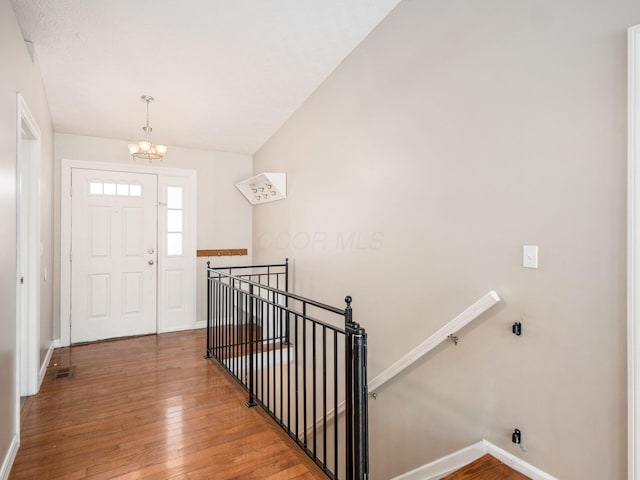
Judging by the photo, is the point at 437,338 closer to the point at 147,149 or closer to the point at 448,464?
the point at 448,464

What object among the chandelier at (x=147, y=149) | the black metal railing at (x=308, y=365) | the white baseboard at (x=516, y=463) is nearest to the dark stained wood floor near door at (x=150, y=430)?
the black metal railing at (x=308, y=365)

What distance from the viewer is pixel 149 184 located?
181 inches

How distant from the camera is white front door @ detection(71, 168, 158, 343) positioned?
4.23m

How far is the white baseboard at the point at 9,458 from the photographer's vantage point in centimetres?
180

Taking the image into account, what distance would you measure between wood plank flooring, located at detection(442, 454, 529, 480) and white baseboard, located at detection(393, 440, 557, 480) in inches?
1.2

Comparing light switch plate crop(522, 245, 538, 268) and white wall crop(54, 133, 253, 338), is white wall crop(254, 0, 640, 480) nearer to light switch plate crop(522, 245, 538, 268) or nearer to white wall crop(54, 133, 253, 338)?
light switch plate crop(522, 245, 538, 268)

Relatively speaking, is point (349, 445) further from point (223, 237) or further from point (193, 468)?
point (223, 237)

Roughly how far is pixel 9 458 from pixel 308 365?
2.53 meters

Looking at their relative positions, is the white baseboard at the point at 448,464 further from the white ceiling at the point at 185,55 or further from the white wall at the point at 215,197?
the white wall at the point at 215,197

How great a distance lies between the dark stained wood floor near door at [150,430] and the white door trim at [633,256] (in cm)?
141

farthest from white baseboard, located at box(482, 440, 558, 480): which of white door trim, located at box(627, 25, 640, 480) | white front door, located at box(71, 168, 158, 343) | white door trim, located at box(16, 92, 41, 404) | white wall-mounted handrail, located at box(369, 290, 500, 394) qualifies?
white front door, located at box(71, 168, 158, 343)

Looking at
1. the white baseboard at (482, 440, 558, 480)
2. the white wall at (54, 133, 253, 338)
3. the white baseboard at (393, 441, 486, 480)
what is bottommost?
the white baseboard at (393, 441, 486, 480)

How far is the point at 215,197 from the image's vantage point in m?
5.04

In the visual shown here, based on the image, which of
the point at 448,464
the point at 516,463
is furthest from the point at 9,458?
the point at 516,463
